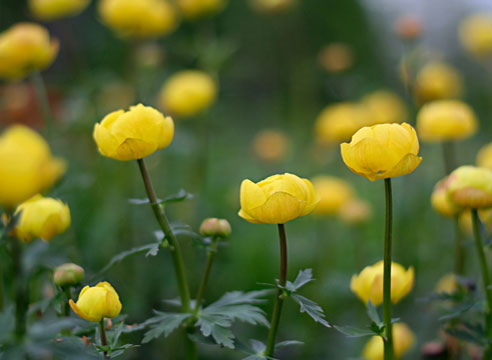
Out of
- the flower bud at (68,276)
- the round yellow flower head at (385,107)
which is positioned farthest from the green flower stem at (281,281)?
the round yellow flower head at (385,107)

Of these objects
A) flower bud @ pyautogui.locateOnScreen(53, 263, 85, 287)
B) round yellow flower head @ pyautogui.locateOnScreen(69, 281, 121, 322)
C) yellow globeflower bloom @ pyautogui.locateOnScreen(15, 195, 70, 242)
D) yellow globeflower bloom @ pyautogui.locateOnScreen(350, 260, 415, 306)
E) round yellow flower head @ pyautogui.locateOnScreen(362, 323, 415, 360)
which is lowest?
round yellow flower head @ pyautogui.locateOnScreen(362, 323, 415, 360)

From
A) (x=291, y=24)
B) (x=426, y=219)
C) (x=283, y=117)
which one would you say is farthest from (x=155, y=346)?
(x=291, y=24)

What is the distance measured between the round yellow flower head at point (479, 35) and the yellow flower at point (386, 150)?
2.30 metres

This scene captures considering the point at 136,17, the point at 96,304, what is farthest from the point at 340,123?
the point at 96,304

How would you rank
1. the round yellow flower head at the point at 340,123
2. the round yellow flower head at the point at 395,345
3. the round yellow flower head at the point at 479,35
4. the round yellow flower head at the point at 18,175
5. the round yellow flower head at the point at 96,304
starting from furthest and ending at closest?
1. the round yellow flower head at the point at 479,35
2. the round yellow flower head at the point at 340,123
3. the round yellow flower head at the point at 395,345
4. the round yellow flower head at the point at 96,304
5. the round yellow flower head at the point at 18,175

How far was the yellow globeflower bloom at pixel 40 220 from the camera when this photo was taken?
2.98 ft

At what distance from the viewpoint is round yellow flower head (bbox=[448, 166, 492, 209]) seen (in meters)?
0.92

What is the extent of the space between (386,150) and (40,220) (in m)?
0.55

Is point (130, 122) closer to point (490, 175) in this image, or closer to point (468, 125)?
point (490, 175)

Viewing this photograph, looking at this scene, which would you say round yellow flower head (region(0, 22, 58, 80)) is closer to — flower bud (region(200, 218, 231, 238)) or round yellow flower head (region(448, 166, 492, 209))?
flower bud (region(200, 218, 231, 238))

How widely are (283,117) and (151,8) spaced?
8.32ft

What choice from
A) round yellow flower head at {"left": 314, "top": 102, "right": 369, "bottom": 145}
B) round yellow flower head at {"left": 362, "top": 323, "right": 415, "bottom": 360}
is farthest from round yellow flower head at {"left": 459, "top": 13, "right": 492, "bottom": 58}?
round yellow flower head at {"left": 362, "top": 323, "right": 415, "bottom": 360}

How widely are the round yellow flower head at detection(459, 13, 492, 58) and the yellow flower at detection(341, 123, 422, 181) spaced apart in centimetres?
230

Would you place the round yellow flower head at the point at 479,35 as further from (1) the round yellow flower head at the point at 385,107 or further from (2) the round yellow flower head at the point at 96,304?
(2) the round yellow flower head at the point at 96,304
